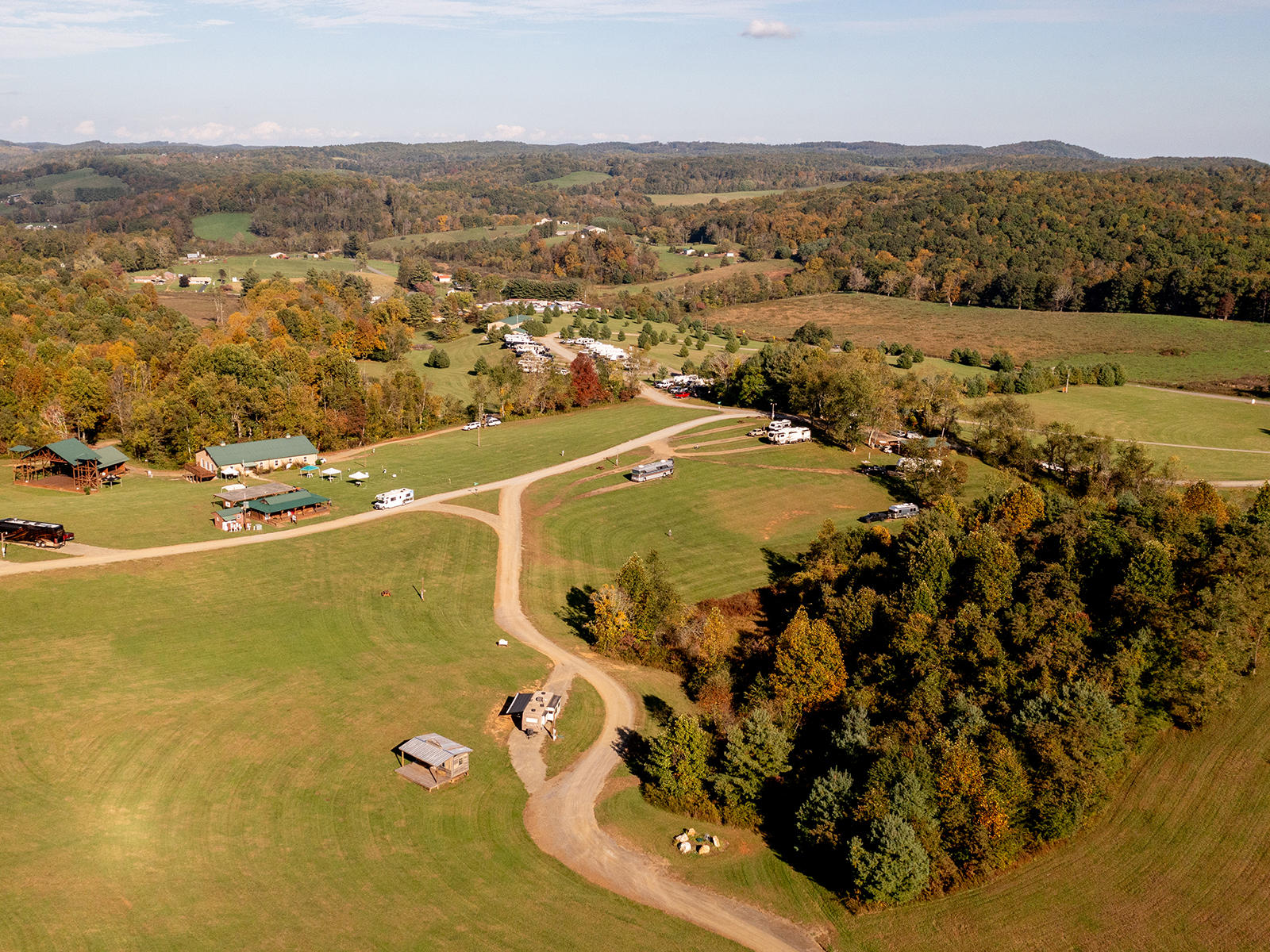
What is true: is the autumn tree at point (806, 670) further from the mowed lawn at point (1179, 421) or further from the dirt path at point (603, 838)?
the mowed lawn at point (1179, 421)

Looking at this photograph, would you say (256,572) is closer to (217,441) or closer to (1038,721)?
(217,441)

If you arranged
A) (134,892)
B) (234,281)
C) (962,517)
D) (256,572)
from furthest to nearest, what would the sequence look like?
(234,281) → (962,517) → (256,572) → (134,892)

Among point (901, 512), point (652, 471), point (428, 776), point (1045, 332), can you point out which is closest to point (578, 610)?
point (428, 776)

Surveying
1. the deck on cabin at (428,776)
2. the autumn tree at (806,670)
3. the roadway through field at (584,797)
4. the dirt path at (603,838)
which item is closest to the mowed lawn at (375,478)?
the roadway through field at (584,797)

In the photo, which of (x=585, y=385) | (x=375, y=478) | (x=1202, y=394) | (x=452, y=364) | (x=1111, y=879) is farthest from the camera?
(x=452, y=364)

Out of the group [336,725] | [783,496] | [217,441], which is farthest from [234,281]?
[336,725]

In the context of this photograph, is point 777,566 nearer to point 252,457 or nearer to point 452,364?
point 252,457
